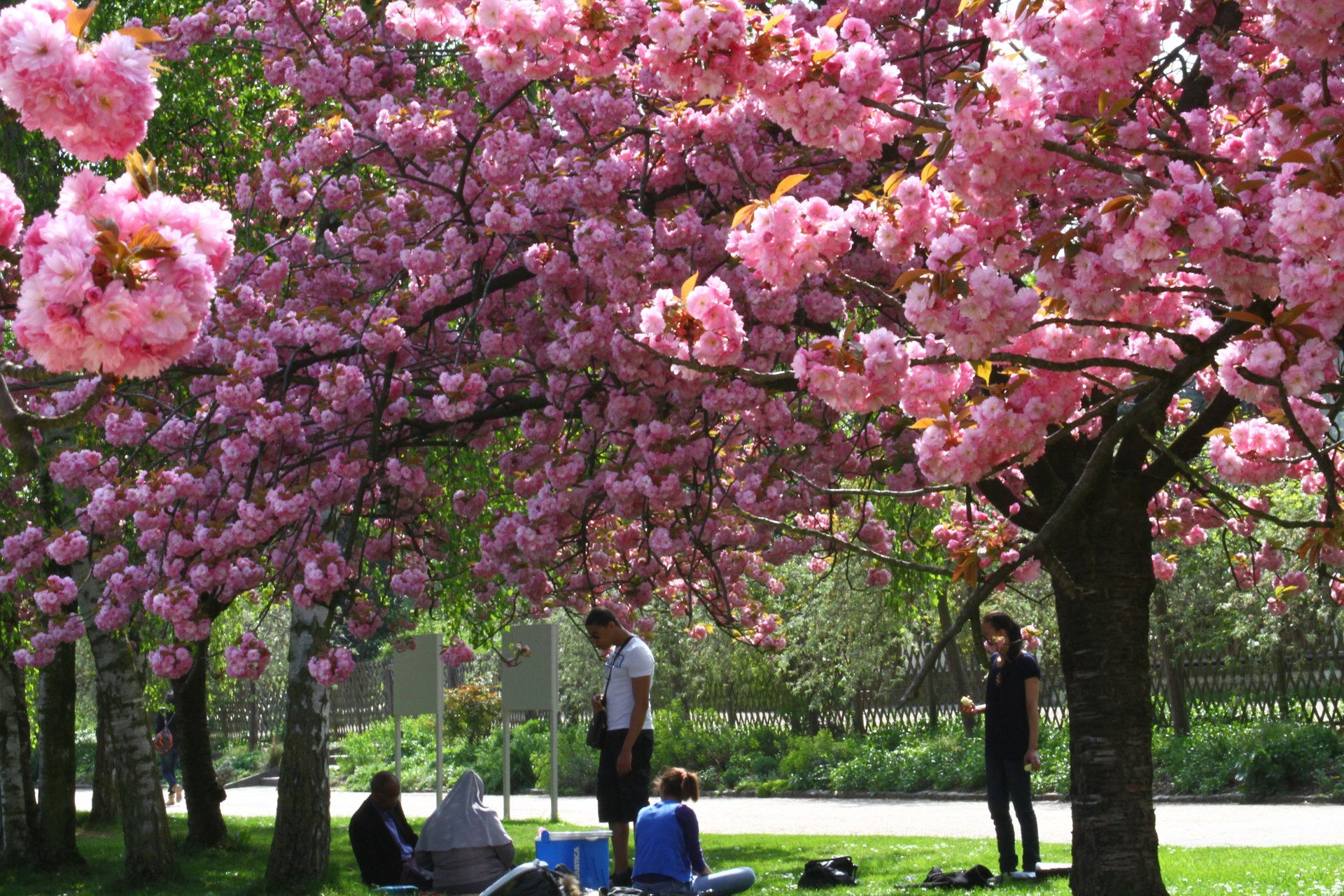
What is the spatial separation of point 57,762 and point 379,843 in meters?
4.32

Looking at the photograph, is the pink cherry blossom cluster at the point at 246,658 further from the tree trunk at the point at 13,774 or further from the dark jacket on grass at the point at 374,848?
the tree trunk at the point at 13,774

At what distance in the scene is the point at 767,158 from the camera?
618 centimetres

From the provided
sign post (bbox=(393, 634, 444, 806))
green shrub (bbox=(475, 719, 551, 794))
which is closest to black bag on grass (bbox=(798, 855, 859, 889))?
sign post (bbox=(393, 634, 444, 806))

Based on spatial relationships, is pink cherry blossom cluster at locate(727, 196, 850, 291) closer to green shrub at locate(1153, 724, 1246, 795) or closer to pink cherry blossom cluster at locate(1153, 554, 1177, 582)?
pink cherry blossom cluster at locate(1153, 554, 1177, 582)

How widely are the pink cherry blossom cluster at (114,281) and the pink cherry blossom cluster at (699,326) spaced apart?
204 centimetres

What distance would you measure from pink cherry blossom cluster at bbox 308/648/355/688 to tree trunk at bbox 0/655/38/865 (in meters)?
4.82

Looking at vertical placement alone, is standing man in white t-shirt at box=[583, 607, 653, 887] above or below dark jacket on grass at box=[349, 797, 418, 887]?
above

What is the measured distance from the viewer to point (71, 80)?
7.84ft

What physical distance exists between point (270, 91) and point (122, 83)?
386 inches

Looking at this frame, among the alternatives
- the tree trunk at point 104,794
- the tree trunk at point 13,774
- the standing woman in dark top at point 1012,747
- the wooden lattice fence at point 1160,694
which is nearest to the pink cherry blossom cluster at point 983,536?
the standing woman in dark top at point 1012,747

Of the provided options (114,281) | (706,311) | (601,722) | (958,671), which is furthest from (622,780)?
(958,671)

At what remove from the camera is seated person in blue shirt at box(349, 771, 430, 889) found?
344 inches

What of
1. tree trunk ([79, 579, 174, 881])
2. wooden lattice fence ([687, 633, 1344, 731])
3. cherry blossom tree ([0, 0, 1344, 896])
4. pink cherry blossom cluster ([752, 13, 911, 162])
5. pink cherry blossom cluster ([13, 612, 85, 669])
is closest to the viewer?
cherry blossom tree ([0, 0, 1344, 896])

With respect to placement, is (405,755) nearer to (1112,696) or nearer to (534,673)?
(534,673)
